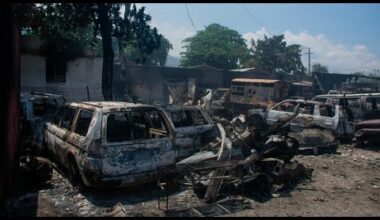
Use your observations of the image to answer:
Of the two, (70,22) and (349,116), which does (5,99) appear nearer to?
(349,116)

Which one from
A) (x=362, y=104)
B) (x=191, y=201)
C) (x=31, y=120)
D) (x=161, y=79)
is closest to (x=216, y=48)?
(x=161, y=79)

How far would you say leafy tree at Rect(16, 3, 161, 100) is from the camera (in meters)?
15.4

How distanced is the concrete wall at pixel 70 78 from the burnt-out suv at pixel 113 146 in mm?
11714

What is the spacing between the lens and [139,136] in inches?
A: 260

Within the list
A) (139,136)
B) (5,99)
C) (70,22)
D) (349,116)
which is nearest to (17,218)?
(5,99)

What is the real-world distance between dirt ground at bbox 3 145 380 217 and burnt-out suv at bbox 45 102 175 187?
36 cm

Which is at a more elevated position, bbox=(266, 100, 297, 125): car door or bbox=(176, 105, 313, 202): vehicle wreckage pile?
bbox=(266, 100, 297, 125): car door

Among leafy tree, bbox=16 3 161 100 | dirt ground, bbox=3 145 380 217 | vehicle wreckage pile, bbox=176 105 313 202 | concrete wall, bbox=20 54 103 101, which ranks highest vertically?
leafy tree, bbox=16 3 161 100

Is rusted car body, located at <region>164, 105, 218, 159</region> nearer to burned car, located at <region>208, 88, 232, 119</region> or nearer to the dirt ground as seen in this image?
the dirt ground

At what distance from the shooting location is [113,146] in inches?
221

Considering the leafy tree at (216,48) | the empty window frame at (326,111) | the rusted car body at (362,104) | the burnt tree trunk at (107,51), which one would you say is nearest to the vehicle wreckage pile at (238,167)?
the empty window frame at (326,111)

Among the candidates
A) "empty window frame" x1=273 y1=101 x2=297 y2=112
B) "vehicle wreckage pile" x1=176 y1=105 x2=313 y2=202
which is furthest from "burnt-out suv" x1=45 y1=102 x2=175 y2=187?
"empty window frame" x1=273 y1=101 x2=297 y2=112

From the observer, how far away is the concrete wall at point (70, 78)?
17.4 meters

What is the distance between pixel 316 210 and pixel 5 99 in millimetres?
4956
